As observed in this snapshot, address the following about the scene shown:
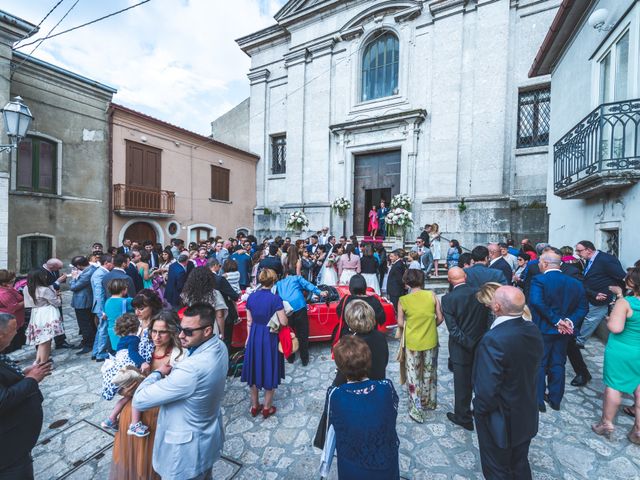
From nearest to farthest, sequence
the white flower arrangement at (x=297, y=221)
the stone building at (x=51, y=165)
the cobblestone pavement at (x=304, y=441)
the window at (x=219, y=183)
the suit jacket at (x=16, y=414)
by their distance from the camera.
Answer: the suit jacket at (x=16, y=414) < the cobblestone pavement at (x=304, y=441) < the stone building at (x=51, y=165) < the white flower arrangement at (x=297, y=221) < the window at (x=219, y=183)

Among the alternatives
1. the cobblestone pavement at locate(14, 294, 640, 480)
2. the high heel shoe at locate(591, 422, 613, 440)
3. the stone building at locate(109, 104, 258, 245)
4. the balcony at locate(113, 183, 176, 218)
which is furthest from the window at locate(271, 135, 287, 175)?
the high heel shoe at locate(591, 422, 613, 440)

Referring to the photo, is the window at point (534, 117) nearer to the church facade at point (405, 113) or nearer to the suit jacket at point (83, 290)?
the church facade at point (405, 113)

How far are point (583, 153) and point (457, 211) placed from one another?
22.7 feet

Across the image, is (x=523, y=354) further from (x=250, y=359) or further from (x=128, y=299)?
(x=128, y=299)

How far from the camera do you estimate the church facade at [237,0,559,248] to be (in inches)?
493

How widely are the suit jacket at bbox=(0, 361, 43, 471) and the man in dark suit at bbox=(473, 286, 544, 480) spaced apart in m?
3.22

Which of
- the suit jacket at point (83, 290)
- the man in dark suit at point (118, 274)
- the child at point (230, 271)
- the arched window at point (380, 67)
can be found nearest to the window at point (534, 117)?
the arched window at point (380, 67)

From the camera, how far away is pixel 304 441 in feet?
11.6

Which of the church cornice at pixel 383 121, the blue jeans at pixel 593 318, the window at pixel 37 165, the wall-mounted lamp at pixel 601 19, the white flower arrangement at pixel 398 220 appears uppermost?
the church cornice at pixel 383 121

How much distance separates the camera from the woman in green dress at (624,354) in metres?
3.21

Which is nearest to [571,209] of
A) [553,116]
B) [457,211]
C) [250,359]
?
[553,116]

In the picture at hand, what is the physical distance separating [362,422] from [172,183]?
15.2 meters

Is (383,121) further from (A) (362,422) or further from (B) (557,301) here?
(A) (362,422)

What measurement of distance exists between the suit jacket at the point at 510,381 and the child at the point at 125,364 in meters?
2.65
